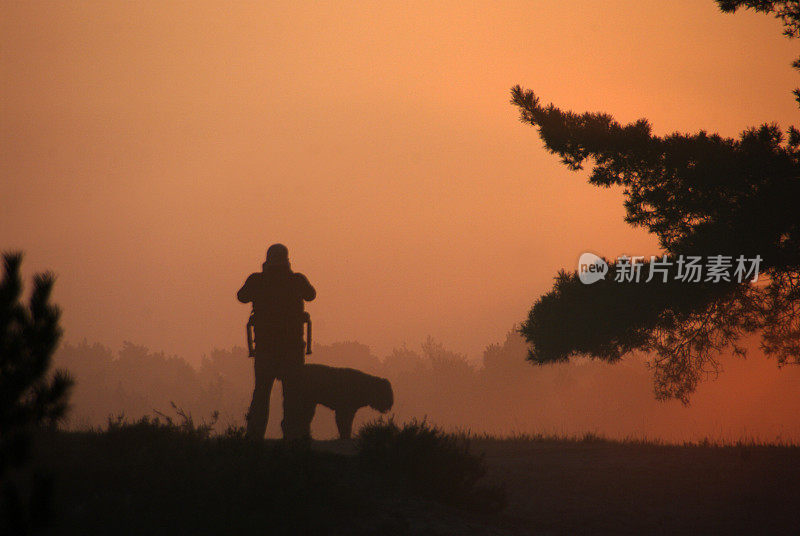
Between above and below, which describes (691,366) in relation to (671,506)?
above

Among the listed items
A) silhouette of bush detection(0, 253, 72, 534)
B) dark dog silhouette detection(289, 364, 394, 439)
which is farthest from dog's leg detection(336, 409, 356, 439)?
silhouette of bush detection(0, 253, 72, 534)

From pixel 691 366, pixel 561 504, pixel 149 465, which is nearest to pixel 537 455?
pixel 561 504

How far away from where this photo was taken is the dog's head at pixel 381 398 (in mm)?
→ 14469

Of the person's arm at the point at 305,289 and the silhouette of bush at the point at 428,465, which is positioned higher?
the person's arm at the point at 305,289

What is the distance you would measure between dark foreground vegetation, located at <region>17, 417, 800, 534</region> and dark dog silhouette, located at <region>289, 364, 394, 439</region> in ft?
5.10

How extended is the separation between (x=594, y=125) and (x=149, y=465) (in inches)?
430

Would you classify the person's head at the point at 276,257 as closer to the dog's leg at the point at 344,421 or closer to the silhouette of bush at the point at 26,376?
the dog's leg at the point at 344,421

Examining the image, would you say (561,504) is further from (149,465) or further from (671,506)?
(149,465)

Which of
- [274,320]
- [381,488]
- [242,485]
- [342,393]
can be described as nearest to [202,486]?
[242,485]

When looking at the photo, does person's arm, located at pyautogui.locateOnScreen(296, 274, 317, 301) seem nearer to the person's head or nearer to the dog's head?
the person's head

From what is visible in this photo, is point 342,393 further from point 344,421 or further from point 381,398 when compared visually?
point 381,398

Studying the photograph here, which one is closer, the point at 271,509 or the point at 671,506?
the point at 271,509

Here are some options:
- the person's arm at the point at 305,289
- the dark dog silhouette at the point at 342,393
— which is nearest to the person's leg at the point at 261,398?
the person's arm at the point at 305,289

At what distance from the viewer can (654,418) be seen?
81.4 meters
